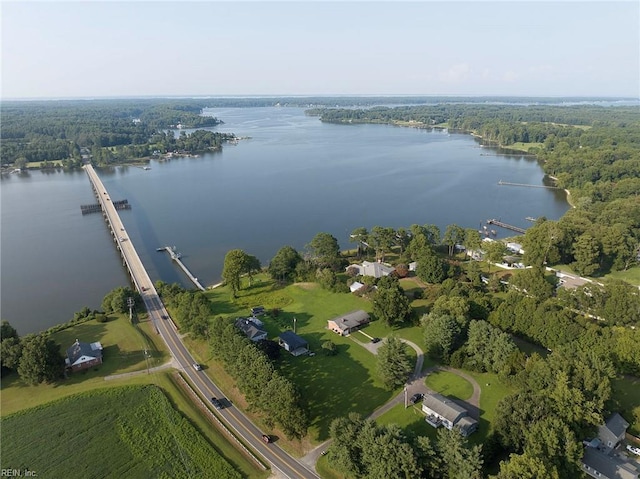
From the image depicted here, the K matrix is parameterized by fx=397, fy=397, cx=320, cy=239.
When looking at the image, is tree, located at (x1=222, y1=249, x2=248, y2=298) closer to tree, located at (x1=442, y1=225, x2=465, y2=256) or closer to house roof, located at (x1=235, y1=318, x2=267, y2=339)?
house roof, located at (x1=235, y1=318, x2=267, y2=339)


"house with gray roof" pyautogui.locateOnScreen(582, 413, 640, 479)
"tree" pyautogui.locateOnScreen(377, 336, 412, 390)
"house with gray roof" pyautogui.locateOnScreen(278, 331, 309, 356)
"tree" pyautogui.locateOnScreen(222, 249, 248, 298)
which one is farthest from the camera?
Answer: "tree" pyautogui.locateOnScreen(222, 249, 248, 298)

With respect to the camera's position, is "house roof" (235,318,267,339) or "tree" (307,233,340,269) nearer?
"house roof" (235,318,267,339)

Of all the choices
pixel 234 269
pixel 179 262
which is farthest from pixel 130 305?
pixel 179 262

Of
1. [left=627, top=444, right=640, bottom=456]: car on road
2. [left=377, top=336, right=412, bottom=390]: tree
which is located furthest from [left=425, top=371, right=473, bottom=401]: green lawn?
[left=627, top=444, right=640, bottom=456]: car on road

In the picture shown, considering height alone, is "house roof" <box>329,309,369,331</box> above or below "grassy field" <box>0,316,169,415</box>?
above

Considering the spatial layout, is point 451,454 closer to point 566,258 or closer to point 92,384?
point 92,384

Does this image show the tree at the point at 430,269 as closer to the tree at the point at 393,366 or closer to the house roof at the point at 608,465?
the tree at the point at 393,366
